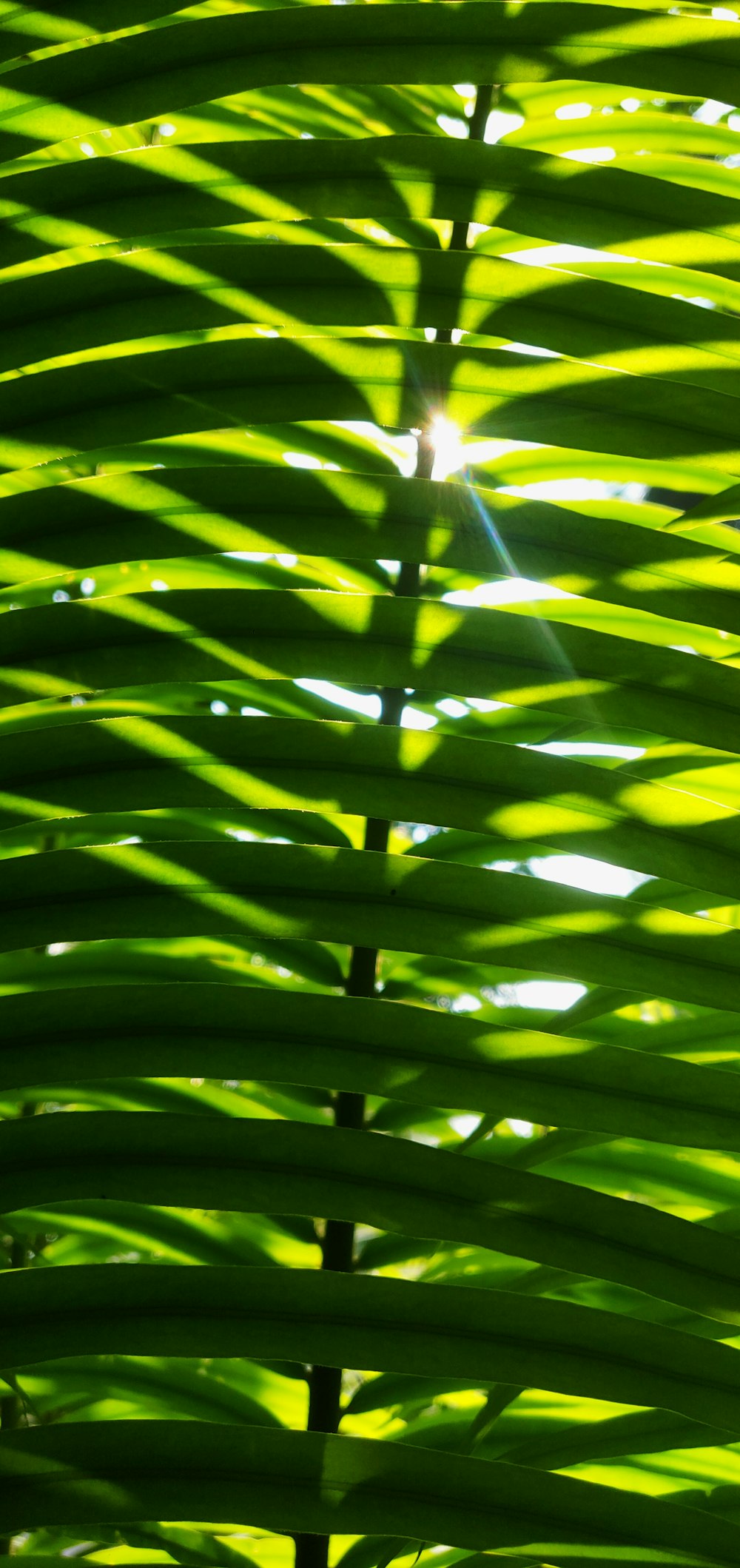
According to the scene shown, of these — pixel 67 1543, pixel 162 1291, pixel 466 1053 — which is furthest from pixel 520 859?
pixel 67 1543

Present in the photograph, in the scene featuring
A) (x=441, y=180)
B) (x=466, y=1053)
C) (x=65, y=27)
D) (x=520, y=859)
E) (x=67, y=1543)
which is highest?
(x=65, y=27)

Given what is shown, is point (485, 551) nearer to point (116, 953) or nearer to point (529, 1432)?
point (116, 953)

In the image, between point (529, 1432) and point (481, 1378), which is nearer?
point (481, 1378)

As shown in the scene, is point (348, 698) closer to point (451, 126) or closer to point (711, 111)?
point (451, 126)

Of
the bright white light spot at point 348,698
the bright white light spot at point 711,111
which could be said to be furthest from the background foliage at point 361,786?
the bright white light spot at point 711,111

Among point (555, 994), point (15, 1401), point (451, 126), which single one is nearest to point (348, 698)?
point (555, 994)

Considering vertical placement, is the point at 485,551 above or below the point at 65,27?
below

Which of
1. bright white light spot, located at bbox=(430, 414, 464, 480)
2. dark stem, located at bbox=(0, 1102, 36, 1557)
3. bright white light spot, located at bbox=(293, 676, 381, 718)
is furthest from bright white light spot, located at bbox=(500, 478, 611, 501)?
dark stem, located at bbox=(0, 1102, 36, 1557)
